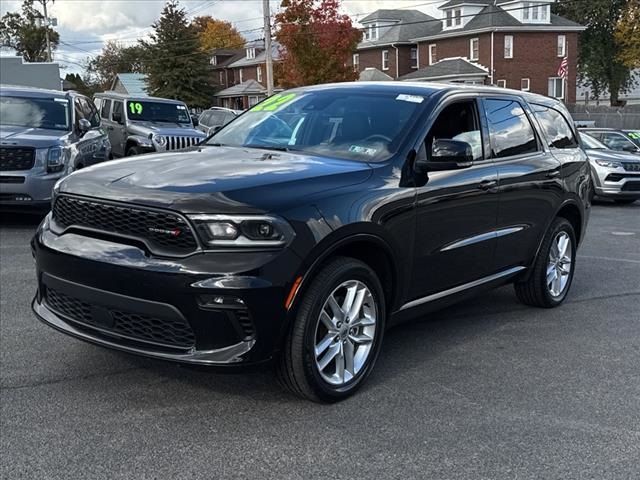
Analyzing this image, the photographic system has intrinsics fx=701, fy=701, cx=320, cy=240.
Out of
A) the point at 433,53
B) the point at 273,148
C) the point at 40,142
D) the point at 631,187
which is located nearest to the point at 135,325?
the point at 273,148

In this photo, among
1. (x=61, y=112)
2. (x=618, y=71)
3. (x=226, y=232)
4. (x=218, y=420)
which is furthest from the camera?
(x=618, y=71)

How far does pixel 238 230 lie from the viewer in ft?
11.5

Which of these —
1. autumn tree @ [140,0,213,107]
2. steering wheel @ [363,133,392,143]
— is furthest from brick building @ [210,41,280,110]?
steering wheel @ [363,133,392,143]

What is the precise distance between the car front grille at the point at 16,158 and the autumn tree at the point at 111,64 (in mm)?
84122

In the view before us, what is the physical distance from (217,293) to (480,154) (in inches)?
102

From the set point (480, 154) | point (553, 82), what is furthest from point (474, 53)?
point (480, 154)

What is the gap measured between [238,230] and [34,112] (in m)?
8.53

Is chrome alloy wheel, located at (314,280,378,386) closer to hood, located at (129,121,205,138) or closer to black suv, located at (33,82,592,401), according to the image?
black suv, located at (33,82,592,401)

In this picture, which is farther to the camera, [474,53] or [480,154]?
[474,53]

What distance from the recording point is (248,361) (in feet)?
11.6

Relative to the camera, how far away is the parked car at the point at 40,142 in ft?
30.6

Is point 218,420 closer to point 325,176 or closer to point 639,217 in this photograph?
point 325,176

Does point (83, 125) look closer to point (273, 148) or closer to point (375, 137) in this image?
point (273, 148)

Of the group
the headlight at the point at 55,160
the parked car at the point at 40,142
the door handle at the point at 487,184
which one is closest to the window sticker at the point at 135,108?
the parked car at the point at 40,142
